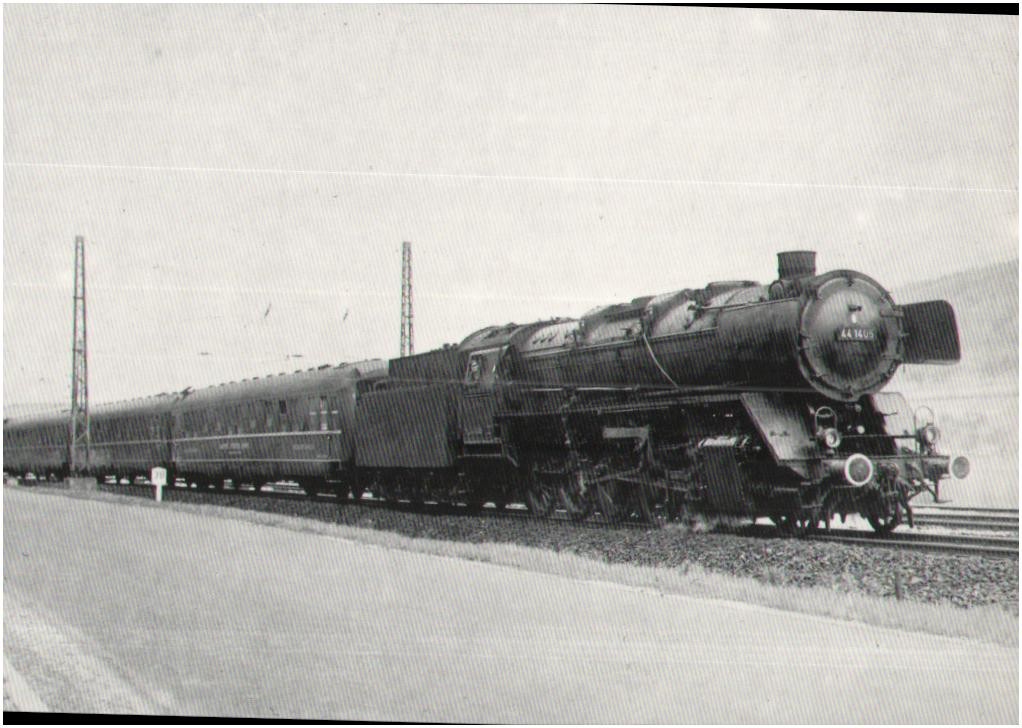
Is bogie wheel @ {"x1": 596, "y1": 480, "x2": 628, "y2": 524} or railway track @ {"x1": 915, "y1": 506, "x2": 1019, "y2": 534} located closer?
railway track @ {"x1": 915, "y1": 506, "x2": 1019, "y2": 534}

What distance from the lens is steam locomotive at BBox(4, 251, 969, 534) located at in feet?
40.2

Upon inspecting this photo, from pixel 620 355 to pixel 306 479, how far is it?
13151mm

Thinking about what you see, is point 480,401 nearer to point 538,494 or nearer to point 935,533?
point 538,494

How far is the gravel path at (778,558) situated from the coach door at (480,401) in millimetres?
1421

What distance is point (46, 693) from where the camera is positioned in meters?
7.23

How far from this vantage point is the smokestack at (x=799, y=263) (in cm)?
1273

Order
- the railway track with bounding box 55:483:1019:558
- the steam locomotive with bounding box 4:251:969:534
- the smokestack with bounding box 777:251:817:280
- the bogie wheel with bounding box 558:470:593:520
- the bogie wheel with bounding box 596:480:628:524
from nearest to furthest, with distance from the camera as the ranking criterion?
the railway track with bounding box 55:483:1019:558 < the steam locomotive with bounding box 4:251:969:534 < the smokestack with bounding box 777:251:817:280 < the bogie wheel with bounding box 596:480:628:524 < the bogie wheel with bounding box 558:470:593:520

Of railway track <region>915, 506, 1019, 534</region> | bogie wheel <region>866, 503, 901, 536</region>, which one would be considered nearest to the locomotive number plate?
bogie wheel <region>866, 503, 901, 536</region>

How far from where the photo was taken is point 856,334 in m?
12.5

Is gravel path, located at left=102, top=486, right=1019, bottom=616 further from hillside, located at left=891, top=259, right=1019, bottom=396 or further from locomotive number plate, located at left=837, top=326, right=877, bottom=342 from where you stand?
hillside, located at left=891, top=259, right=1019, bottom=396

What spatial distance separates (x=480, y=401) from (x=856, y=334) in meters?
7.24

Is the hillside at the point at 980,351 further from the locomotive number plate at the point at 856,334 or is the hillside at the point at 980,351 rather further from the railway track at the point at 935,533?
the locomotive number plate at the point at 856,334

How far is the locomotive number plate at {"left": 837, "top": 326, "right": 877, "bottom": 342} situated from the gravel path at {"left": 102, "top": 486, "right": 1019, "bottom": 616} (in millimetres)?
2535

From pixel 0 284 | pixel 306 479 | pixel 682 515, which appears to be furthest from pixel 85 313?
pixel 306 479
